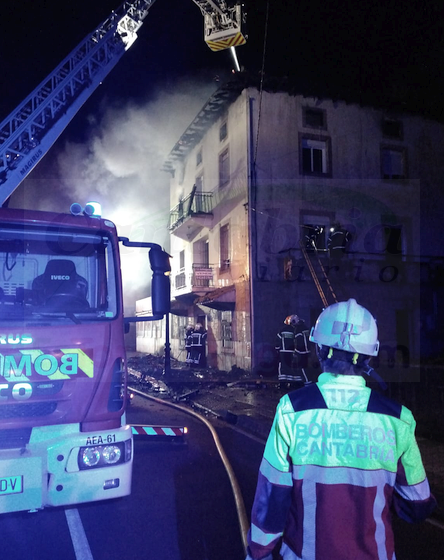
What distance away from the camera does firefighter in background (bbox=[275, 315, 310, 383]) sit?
12453 mm

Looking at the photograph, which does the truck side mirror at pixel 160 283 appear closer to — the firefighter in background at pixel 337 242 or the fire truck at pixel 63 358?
the fire truck at pixel 63 358

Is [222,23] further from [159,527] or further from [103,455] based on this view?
[159,527]

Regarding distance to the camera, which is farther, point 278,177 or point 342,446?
point 278,177

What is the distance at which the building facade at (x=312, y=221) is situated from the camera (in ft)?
57.4

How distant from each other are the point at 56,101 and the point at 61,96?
0.36 m

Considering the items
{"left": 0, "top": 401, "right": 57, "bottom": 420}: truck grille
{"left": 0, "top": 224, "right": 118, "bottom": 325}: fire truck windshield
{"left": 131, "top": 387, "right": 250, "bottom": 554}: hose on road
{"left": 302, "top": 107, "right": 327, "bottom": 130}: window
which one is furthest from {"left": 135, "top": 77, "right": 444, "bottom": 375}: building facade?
{"left": 0, "top": 401, "right": 57, "bottom": 420}: truck grille

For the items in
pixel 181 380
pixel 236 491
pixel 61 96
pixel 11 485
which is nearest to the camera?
pixel 11 485

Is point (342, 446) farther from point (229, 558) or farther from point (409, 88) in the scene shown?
point (409, 88)

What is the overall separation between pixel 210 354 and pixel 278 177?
321 inches

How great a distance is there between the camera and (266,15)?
16.4 meters

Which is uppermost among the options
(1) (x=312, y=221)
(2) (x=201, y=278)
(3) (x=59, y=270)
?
(1) (x=312, y=221)

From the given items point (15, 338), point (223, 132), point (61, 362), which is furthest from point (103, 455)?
point (223, 132)

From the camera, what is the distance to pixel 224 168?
20562 mm

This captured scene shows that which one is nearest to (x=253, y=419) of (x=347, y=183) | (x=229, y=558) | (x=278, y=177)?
(x=229, y=558)
